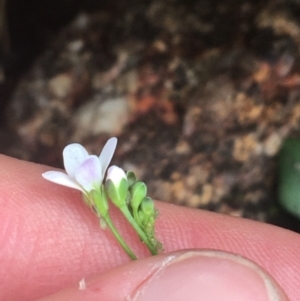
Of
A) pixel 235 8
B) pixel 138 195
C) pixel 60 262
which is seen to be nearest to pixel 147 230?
pixel 138 195

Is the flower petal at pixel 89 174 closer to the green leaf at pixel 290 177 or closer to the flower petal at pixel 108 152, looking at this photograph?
→ the flower petal at pixel 108 152

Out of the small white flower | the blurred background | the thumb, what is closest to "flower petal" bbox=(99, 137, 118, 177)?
the small white flower

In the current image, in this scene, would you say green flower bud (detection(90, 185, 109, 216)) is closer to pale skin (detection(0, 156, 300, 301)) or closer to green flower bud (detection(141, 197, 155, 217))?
green flower bud (detection(141, 197, 155, 217))

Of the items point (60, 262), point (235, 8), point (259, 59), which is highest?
point (235, 8)

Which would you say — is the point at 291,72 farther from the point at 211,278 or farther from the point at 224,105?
the point at 211,278

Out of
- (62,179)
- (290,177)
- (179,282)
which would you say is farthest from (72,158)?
(290,177)

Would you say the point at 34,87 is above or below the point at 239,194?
above
